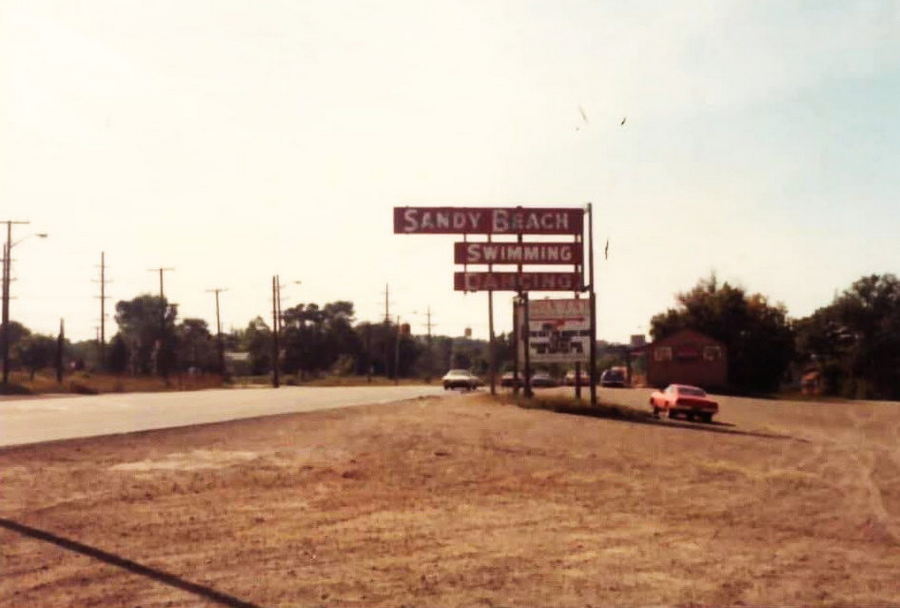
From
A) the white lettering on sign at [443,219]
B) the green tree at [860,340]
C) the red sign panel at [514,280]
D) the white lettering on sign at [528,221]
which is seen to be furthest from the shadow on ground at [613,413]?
the green tree at [860,340]

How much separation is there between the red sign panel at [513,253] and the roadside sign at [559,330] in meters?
2.08

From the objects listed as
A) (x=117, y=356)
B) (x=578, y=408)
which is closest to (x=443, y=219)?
(x=578, y=408)

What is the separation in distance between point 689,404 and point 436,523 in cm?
2918

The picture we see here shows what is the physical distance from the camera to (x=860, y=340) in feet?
310

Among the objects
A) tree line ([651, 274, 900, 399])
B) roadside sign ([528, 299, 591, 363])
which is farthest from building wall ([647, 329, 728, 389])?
roadside sign ([528, 299, 591, 363])

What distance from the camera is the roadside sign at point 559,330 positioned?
4409cm

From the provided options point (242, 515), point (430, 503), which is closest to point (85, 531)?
point (242, 515)

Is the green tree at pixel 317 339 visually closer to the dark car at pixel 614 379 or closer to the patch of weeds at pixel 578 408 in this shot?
the dark car at pixel 614 379

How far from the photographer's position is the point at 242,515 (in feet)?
40.5

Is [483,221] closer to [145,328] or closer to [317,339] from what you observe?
[317,339]

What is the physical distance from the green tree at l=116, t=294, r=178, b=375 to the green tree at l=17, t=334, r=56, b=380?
10713 millimetres

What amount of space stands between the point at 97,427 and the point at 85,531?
16.0m

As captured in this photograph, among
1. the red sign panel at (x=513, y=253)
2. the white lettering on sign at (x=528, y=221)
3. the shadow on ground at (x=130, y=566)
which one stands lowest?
the shadow on ground at (x=130, y=566)

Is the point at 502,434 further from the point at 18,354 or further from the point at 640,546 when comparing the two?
the point at 18,354
